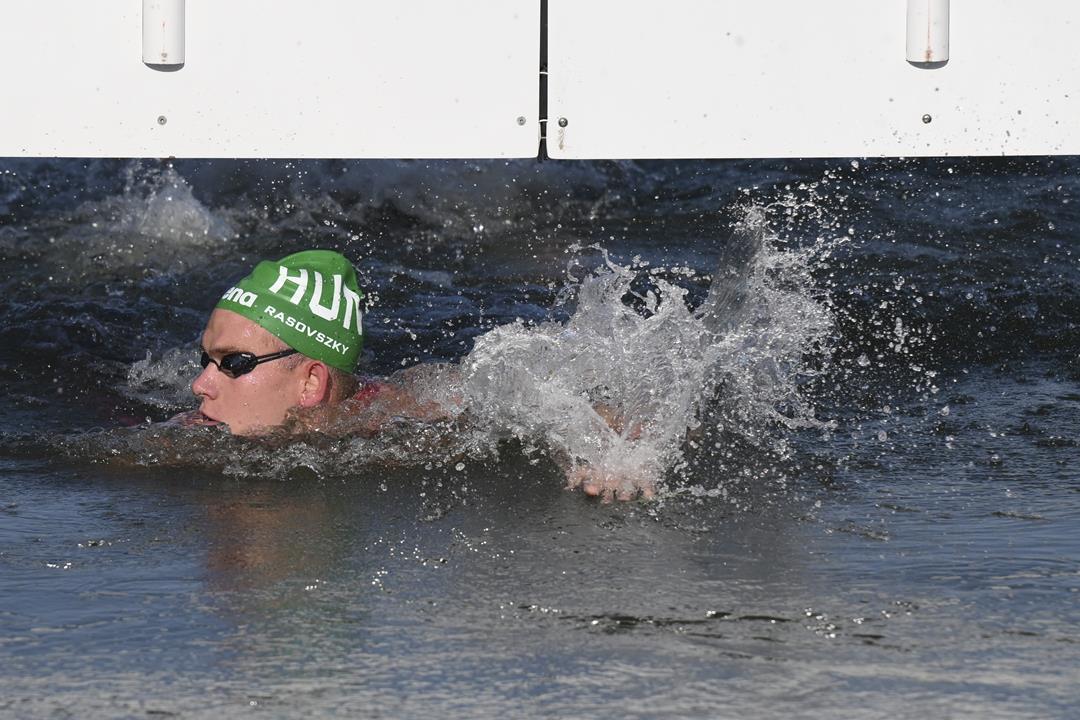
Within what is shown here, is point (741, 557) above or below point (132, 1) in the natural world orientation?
below

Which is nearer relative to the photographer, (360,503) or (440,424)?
(360,503)

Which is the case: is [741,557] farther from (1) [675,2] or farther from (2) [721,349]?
(1) [675,2]

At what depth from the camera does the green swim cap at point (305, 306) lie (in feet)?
17.6

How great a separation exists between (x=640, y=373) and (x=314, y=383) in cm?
111

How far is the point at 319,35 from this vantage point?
5.53 m

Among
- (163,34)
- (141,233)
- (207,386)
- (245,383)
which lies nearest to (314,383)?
(245,383)

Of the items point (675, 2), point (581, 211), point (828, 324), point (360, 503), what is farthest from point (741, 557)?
point (581, 211)

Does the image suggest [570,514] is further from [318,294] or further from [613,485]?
[318,294]

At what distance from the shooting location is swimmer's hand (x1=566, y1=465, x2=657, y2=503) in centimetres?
445

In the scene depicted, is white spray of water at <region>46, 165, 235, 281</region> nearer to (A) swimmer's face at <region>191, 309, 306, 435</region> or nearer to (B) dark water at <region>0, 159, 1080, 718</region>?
(B) dark water at <region>0, 159, 1080, 718</region>

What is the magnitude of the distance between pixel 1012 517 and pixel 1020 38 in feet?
6.46

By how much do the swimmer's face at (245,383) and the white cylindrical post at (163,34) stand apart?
0.87 metres

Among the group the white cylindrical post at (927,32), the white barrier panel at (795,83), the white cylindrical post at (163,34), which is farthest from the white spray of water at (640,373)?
the white cylindrical post at (163,34)

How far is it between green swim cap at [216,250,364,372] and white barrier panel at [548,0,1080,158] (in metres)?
0.91
